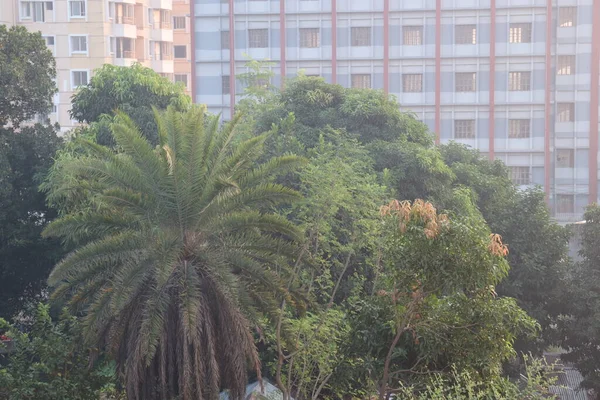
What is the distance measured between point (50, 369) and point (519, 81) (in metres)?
47.8

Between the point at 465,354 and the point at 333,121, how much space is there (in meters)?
15.9

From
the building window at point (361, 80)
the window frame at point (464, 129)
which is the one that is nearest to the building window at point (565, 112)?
the window frame at point (464, 129)

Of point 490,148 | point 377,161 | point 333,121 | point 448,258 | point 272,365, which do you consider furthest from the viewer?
point 490,148

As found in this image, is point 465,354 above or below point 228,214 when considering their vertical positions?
below

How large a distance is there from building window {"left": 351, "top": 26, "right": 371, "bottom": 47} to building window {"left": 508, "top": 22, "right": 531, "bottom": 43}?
8.84 meters

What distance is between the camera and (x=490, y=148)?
6300 cm

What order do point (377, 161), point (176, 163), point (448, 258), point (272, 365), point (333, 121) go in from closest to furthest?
1. point (448, 258)
2. point (176, 163)
3. point (272, 365)
4. point (377, 161)
5. point (333, 121)

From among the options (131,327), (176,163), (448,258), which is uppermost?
(176,163)

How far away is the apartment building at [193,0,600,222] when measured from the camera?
62562 millimetres

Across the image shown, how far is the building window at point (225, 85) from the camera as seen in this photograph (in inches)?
2557

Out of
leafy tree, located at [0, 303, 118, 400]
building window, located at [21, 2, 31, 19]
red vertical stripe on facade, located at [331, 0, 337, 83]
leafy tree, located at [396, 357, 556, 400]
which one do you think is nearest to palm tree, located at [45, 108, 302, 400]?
leafy tree, located at [0, 303, 118, 400]

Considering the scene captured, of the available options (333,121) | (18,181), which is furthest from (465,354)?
(18,181)

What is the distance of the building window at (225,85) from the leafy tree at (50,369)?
43847mm

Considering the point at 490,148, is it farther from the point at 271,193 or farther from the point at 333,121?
the point at 271,193
